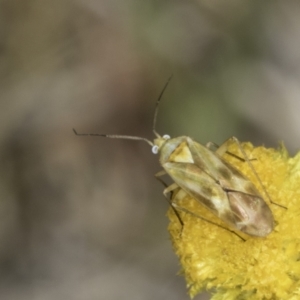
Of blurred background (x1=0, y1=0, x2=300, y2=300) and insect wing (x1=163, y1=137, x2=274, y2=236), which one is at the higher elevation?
insect wing (x1=163, y1=137, x2=274, y2=236)

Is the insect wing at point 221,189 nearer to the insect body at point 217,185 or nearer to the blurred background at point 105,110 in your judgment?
the insect body at point 217,185

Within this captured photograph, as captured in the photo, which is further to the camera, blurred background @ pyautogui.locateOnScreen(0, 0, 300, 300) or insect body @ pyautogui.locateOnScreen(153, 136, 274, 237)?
blurred background @ pyautogui.locateOnScreen(0, 0, 300, 300)

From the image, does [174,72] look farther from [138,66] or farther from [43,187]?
[43,187]

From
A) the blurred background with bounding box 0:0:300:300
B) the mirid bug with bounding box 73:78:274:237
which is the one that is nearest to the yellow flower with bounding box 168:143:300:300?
the mirid bug with bounding box 73:78:274:237

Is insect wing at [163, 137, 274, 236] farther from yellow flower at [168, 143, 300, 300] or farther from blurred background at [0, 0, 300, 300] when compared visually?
blurred background at [0, 0, 300, 300]

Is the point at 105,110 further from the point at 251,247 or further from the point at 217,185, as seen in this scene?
the point at 251,247
